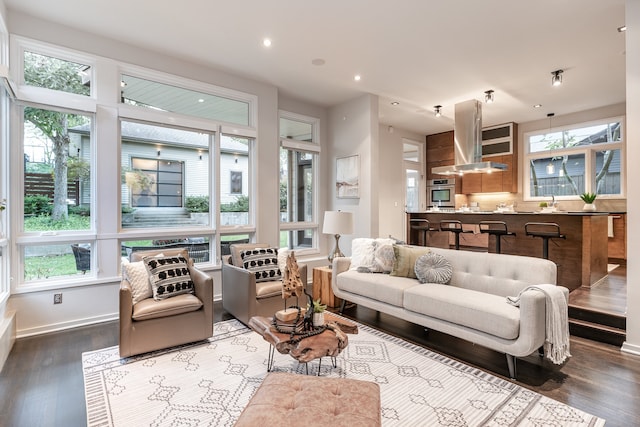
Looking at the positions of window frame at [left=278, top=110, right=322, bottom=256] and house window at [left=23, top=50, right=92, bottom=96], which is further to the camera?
window frame at [left=278, top=110, right=322, bottom=256]

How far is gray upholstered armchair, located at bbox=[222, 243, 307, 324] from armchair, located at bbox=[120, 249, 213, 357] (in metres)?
0.46

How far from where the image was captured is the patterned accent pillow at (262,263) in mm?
3939

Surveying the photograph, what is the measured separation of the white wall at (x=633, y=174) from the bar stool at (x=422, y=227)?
318cm

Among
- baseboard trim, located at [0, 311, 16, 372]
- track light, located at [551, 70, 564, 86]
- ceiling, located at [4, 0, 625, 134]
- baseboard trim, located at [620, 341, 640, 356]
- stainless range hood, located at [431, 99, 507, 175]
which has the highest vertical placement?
ceiling, located at [4, 0, 625, 134]

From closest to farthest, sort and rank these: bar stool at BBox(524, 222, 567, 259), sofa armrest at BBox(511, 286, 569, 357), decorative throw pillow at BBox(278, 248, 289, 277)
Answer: sofa armrest at BBox(511, 286, 569, 357) < decorative throw pillow at BBox(278, 248, 289, 277) < bar stool at BBox(524, 222, 567, 259)

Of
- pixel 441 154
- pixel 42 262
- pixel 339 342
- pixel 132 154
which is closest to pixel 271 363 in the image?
pixel 339 342

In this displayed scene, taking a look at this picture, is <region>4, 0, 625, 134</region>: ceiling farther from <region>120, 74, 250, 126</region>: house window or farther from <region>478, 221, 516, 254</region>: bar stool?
<region>478, 221, 516, 254</region>: bar stool

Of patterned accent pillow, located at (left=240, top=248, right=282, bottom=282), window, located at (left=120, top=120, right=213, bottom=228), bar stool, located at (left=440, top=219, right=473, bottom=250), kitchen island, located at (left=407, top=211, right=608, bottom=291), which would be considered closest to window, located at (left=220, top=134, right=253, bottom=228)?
window, located at (left=120, top=120, right=213, bottom=228)

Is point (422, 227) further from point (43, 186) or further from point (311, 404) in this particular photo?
point (43, 186)

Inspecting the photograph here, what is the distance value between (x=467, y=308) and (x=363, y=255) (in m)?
1.55

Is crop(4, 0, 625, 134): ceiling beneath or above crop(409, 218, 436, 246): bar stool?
above

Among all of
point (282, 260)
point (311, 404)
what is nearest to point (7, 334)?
point (282, 260)

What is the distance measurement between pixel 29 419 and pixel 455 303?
314cm

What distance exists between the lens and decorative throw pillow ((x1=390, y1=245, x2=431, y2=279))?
3.74 meters
